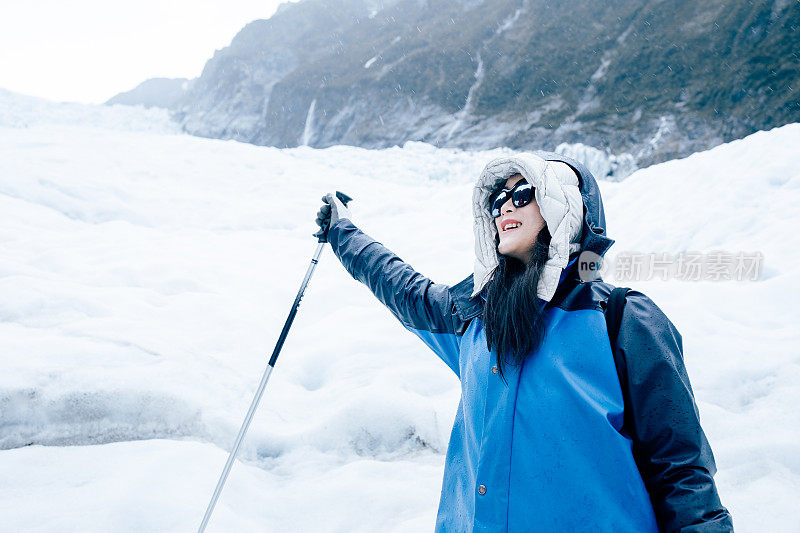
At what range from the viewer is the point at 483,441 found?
3.98 ft

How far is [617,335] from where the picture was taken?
116 centimetres

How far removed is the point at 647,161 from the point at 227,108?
55.6 metres

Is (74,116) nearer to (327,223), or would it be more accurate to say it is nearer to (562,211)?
(327,223)

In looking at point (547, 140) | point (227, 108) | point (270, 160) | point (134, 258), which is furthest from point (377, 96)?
point (134, 258)

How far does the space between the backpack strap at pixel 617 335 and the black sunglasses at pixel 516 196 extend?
341mm

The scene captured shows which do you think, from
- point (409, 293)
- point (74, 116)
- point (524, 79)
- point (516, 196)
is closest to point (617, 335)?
point (516, 196)

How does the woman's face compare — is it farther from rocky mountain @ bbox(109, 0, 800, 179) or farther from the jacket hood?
rocky mountain @ bbox(109, 0, 800, 179)

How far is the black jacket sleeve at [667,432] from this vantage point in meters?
1.04

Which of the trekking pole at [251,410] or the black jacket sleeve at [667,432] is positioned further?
the trekking pole at [251,410]

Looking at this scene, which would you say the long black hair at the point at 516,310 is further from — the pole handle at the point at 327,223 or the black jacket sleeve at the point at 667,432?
the pole handle at the point at 327,223

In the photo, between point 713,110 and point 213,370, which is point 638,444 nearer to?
point 213,370

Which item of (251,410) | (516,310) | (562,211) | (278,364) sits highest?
(562,211)

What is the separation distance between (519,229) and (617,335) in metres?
0.38

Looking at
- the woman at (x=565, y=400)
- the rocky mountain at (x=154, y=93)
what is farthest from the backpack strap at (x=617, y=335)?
the rocky mountain at (x=154, y=93)
